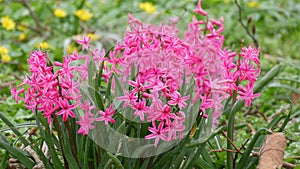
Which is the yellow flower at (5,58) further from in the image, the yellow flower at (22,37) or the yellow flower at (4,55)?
the yellow flower at (22,37)

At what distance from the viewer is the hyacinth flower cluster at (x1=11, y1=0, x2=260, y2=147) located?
60.5 inches

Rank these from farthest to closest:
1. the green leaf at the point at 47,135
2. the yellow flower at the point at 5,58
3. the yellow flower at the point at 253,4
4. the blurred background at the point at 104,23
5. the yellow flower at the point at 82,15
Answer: the yellow flower at the point at 253,4 → the yellow flower at the point at 82,15 → the blurred background at the point at 104,23 → the yellow flower at the point at 5,58 → the green leaf at the point at 47,135

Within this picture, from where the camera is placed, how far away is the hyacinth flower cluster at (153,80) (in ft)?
5.04

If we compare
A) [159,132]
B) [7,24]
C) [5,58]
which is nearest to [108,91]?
[159,132]

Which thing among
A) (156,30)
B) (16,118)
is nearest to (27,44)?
(16,118)

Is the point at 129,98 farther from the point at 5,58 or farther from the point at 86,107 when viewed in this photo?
the point at 5,58

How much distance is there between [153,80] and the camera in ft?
5.07

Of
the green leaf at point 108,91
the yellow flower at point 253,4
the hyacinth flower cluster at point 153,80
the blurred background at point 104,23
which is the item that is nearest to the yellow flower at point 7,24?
the blurred background at point 104,23

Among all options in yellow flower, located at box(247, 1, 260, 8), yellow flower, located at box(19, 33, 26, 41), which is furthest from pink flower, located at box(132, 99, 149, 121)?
yellow flower, located at box(247, 1, 260, 8)

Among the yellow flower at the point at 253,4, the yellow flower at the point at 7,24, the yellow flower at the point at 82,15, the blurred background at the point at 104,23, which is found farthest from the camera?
the yellow flower at the point at 253,4

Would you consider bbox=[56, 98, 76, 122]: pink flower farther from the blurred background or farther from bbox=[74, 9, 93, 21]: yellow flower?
bbox=[74, 9, 93, 21]: yellow flower

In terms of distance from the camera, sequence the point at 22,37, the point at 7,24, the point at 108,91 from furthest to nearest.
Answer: the point at 22,37 < the point at 7,24 < the point at 108,91

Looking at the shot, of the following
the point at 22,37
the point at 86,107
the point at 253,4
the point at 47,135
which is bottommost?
the point at 47,135

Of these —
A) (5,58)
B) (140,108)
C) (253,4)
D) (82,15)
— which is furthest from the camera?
(253,4)
